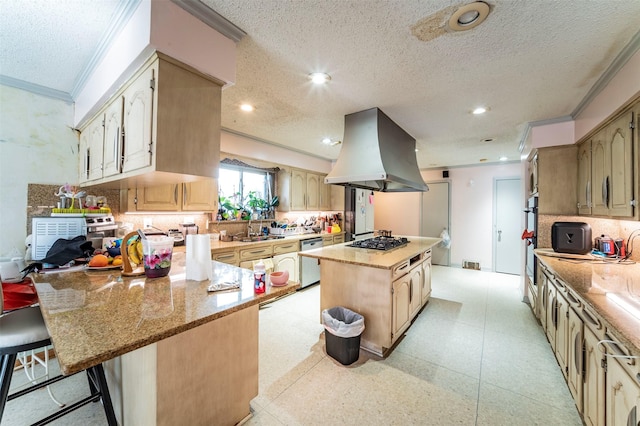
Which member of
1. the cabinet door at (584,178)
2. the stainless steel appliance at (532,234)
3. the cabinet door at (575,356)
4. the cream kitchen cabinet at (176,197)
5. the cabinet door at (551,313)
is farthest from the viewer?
the stainless steel appliance at (532,234)

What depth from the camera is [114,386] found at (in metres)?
1.55

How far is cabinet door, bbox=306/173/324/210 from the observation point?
492cm

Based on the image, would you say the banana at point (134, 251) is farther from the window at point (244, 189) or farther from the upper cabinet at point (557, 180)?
the upper cabinet at point (557, 180)

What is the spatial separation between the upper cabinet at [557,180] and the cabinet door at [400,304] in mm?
1894

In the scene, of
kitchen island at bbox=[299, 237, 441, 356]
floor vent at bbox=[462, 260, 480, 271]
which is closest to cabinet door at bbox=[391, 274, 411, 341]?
kitchen island at bbox=[299, 237, 441, 356]

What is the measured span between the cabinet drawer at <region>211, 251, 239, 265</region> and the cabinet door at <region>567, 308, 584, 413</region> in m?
3.13

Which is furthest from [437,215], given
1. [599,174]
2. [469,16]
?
[469,16]

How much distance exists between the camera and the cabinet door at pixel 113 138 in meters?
1.69

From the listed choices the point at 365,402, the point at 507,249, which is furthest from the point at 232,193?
the point at 507,249

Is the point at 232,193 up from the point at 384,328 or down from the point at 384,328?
up

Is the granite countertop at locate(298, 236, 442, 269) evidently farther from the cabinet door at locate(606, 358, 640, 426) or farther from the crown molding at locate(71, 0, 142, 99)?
the crown molding at locate(71, 0, 142, 99)

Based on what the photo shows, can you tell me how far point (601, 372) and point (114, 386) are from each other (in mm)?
2777

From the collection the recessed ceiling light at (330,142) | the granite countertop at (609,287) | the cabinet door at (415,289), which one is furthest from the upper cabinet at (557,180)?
the recessed ceiling light at (330,142)

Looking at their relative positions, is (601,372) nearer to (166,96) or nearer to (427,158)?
(166,96)
